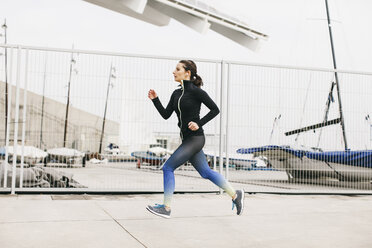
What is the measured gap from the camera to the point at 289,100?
791 cm

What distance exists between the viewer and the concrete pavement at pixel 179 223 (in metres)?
3.77

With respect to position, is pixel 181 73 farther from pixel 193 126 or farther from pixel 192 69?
pixel 193 126

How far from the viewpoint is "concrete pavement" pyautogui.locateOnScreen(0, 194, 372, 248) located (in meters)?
3.77

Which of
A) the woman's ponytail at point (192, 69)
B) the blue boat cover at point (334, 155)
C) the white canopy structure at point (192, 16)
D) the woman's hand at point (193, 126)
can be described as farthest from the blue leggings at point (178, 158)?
the white canopy structure at point (192, 16)

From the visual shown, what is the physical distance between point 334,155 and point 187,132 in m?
4.67

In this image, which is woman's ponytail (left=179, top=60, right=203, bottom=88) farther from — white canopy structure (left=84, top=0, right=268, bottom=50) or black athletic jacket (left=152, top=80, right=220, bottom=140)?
white canopy structure (left=84, top=0, right=268, bottom=50)

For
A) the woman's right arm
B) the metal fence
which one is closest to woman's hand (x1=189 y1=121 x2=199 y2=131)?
the woman's right arm

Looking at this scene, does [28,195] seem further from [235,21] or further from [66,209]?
[235,21]

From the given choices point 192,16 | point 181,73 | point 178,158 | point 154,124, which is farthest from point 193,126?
point 192,16

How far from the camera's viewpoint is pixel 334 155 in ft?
27.1

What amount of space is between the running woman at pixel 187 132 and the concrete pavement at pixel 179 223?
32 centimetres

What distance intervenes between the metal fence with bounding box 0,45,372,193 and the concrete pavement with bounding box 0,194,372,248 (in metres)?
0.68

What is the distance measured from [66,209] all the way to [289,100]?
14.6ft

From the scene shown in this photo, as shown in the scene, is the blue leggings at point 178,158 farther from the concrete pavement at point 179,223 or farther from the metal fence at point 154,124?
the metal fence at point 154,124
